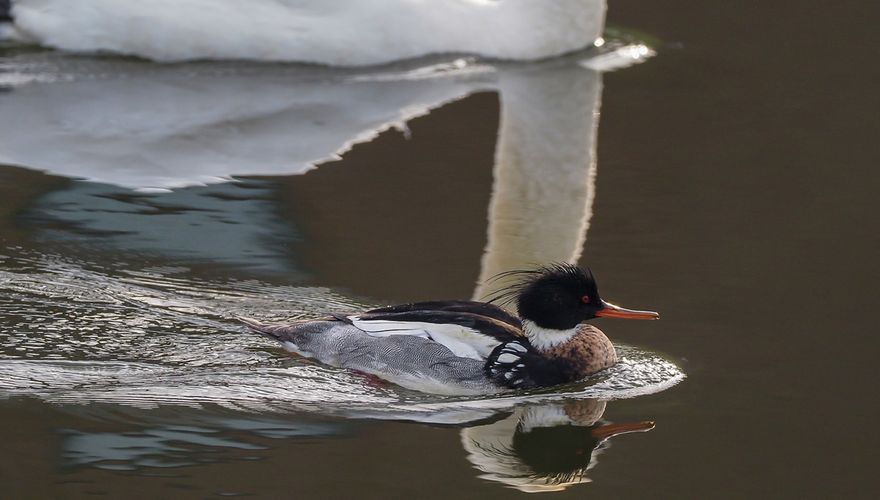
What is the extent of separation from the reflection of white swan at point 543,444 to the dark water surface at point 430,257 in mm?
17

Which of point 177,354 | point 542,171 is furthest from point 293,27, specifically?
point 177,354

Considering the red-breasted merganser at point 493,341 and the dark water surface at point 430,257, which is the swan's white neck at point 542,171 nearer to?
the dark water surface at point 430,257

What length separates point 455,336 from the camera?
6055 mm

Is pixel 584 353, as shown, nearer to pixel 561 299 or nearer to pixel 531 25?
pixel 561 299

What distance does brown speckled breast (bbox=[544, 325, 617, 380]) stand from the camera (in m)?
6.03

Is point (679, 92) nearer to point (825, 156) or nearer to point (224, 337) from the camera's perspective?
point (825, 156)

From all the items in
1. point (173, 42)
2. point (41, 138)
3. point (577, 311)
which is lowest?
point (577, 311)

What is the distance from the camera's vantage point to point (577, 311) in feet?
19.9

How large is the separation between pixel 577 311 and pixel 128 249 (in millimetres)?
2466

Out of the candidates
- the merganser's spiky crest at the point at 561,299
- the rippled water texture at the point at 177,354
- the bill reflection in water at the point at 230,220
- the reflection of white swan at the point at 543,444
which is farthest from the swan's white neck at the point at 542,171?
the reflection of white swan at the point at 543,444

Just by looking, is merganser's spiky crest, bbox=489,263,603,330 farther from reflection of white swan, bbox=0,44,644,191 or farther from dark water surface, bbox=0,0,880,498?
reflection of white swan, bbox=0,44,644,191

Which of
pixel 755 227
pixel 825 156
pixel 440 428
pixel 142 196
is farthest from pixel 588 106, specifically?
pixel 440 428

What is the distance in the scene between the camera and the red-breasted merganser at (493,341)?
6004 mm

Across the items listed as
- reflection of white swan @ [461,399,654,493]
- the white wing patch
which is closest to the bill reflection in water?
reflection of white swan @ [461,399,654,493]
